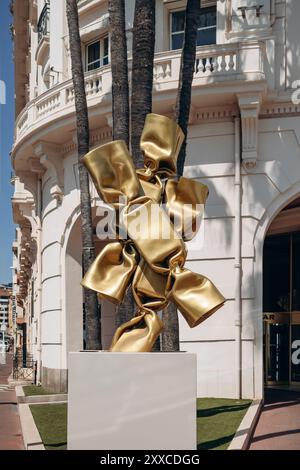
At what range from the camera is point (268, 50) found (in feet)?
59.6

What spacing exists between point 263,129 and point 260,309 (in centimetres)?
415

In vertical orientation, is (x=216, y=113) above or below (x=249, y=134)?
above

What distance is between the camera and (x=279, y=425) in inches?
575

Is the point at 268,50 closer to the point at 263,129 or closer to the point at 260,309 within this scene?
the point at 263,129

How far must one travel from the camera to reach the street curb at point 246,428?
11.8 m

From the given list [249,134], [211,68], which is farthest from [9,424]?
[211,68]

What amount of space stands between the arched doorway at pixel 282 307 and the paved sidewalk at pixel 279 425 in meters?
2.69

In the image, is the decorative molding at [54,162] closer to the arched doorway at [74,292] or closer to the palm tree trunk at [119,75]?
the arched doorway at [74,292]

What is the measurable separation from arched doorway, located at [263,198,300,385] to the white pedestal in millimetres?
14825

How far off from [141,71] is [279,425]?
23.0 ft

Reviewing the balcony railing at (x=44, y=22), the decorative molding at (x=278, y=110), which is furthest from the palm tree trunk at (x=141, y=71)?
the balcony railing at (x=44, y=22)

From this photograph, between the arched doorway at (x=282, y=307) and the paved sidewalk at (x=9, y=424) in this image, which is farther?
the arched doorway at (x=282, y=307)

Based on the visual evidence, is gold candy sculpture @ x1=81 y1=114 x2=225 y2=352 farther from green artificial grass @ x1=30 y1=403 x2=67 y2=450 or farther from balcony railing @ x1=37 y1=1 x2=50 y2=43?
balcony railing @ x1=37 y1=1 x2=50 y2=43

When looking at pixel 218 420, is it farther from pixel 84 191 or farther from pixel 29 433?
pixel 84 191
